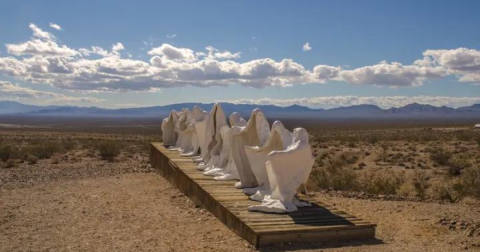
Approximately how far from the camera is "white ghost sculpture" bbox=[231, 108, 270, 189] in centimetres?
1017

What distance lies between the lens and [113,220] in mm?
9195

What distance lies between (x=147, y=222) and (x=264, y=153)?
2.51 meters

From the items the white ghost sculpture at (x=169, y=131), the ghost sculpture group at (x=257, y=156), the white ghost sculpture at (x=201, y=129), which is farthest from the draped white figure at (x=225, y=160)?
the white ghost sculpture at (x=169, y=131)

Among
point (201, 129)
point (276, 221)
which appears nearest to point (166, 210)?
point (276, 221)

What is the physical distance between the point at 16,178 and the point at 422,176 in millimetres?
12130

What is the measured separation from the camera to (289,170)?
8.42 metres

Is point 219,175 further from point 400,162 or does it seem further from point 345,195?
point 400,162

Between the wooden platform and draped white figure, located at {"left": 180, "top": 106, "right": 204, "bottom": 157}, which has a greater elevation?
draped white figure, located at {"left": 180, "top": 106, "right": 204, "bottom": 157}

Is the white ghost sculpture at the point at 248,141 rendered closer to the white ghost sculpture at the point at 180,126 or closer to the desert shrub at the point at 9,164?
the white ghost sculpture at the point at 180,126

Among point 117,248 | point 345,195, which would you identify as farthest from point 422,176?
point 117,248

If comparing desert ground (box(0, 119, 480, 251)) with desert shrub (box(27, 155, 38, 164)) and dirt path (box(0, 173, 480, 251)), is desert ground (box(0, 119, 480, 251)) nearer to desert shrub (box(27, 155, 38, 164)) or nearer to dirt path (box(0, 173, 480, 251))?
dirt path (box(0, 173, 480, 251))

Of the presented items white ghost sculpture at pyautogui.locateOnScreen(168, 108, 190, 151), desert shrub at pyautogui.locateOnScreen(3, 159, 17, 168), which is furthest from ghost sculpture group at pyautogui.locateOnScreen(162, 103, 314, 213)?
desert shrub at pyautogui.locateOnScreen(3, 159, 17, 168)

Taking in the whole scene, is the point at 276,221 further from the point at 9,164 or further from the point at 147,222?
the point at 9,164

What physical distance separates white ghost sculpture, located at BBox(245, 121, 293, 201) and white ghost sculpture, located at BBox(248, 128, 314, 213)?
0.52 metres
